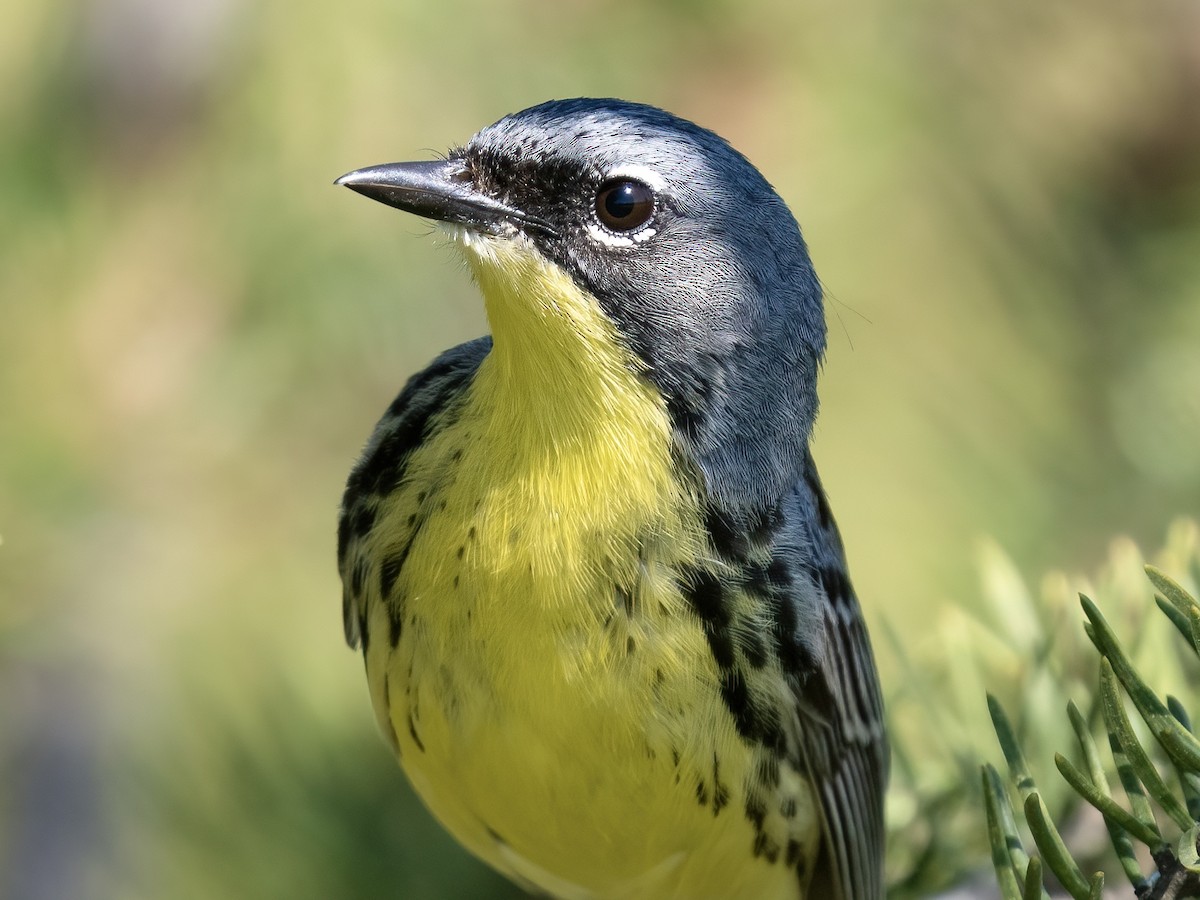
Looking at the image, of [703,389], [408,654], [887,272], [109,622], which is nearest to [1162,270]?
[887,272]

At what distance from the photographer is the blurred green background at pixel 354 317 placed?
3.10 m

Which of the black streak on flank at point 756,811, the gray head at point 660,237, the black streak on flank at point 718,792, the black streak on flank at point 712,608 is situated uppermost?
the gray head at point 660,237

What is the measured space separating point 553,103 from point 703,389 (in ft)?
2.15

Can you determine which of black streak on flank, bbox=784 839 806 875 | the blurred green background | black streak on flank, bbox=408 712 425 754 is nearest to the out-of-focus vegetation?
black streak on flank, bbox=784 839 806 875

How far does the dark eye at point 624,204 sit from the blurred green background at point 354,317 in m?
0.53

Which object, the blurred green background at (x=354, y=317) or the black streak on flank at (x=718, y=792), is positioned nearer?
the black streak on flank at (x=718, y=792)

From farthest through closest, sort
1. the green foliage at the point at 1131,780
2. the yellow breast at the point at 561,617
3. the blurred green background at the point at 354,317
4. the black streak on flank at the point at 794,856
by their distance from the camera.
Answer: the blurred green background at the point at 354,317, the black streak on flank at the point at 794,856, the yellow breast at the point at 561,617, the green foliage at the point at 1131,780

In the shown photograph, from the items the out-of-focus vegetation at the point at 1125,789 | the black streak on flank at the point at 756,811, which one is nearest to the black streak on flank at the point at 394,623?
the black streak on flank at the point at 756,811

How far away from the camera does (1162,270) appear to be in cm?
337

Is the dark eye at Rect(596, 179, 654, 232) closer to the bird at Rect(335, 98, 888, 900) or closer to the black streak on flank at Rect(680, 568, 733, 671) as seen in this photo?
the bird at Rect(335, 98, 888, 900)

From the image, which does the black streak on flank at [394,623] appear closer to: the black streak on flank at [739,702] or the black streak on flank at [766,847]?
the black streak on flank at [739,702]

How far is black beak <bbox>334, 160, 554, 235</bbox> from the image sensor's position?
103 inches

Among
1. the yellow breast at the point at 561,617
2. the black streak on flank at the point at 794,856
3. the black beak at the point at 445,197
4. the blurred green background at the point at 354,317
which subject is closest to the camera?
the yellow breast at the point at 561,617

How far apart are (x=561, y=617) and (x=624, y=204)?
0.82m
